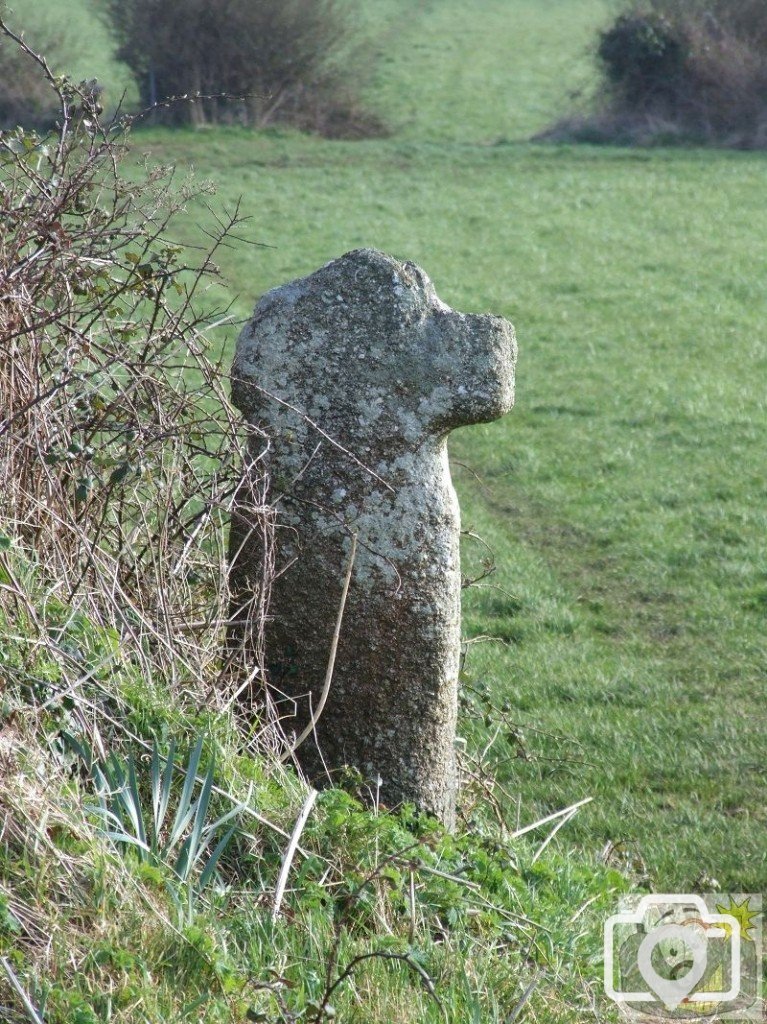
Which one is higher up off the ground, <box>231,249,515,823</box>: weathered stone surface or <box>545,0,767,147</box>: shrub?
<box>545,0,767,147</box>: shrub

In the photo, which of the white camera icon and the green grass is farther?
the green grass

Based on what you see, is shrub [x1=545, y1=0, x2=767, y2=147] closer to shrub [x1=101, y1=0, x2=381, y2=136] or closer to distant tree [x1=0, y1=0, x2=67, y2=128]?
shrub [x1=101, y1=0, x2=381, y2=136]

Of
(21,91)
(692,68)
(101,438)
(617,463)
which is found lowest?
(617,463)

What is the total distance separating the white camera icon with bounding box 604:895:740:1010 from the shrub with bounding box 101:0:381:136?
2430 cm

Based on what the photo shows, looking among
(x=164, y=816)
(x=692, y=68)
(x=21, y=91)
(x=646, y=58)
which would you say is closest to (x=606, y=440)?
(x=164, y=816)

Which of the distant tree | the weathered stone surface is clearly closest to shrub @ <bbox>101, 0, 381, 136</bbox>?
the distant tree

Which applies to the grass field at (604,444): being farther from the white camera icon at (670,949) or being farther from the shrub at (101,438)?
the shrub at (101,438)

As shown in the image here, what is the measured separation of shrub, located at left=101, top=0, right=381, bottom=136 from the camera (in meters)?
26.0

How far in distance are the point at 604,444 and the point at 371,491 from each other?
6016 millimetres

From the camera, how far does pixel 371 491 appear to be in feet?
12.7

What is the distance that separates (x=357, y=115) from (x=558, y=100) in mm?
5098

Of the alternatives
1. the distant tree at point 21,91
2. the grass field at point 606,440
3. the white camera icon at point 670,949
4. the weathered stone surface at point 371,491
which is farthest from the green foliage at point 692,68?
the white camera icon at point 670,949

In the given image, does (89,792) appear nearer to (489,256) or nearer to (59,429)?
(59,429)

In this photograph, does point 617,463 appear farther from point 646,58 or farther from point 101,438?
point 646,58
